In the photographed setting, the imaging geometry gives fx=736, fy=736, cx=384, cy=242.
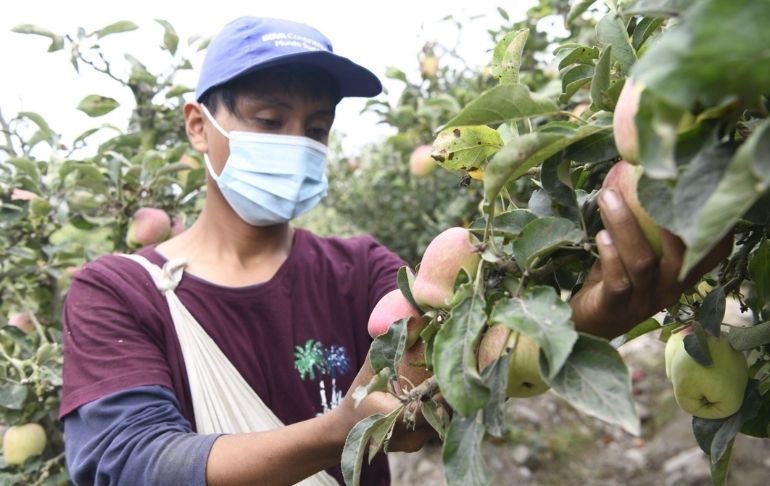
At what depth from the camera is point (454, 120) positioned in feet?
2.04

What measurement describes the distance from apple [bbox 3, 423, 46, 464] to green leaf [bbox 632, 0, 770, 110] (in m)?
1.61

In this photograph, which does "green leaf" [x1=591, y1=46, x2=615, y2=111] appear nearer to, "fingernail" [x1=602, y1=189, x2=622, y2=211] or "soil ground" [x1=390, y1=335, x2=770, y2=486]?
"fingernail" [x1=602, y1=189, x2=622, y2=211]

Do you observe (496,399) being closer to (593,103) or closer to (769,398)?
(593,103)

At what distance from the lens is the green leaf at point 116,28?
1895 millimetres

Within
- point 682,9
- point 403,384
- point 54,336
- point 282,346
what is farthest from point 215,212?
point 682,9

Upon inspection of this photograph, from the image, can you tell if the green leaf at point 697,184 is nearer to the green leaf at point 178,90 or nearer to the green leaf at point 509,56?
the green leaf at point 509,56

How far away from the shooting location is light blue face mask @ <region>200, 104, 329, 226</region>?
1.51 meters

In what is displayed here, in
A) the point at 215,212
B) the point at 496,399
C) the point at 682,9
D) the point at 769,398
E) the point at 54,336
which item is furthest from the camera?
the point at 54,336

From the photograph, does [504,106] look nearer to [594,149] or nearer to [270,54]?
[594,149]

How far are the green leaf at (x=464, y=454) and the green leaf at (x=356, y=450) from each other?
0.14m

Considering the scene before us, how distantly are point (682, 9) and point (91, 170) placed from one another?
1.55m

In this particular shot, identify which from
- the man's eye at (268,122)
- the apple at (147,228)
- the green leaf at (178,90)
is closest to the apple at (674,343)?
the man's eye at (268,122)

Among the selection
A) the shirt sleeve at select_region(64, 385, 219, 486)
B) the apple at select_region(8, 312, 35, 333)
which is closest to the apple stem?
the shirt sleeve at select_region(64, 385, 219, 486)

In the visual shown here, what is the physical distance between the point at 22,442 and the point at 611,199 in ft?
4.84
